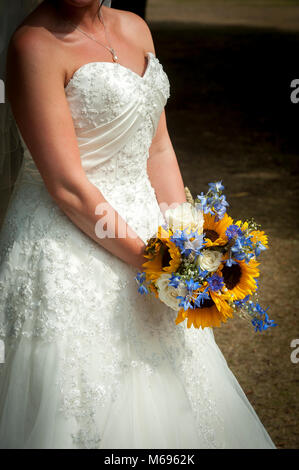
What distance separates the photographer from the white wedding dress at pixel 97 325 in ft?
7.52

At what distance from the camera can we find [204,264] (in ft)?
7.14

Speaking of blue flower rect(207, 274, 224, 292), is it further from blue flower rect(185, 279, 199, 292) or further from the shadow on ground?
the shadow on ground

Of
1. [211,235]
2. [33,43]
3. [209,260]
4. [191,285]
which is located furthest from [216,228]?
[33,43]

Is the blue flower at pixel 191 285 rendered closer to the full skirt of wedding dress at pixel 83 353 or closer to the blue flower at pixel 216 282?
the blue flower at pixel 216 282

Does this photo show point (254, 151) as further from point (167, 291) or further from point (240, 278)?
point (167, 291)

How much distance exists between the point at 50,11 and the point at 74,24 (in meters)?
0.10

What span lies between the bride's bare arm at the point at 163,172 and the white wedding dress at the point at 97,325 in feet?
0.76

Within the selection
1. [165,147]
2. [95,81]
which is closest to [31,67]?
[95,81]

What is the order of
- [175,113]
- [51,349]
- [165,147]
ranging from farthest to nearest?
1. [175,113]
2. [165,147]
3. [51,349]

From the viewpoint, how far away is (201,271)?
7.13 feet

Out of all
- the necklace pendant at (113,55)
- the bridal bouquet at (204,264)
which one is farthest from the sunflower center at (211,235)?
the necklace pendant at (113,55)

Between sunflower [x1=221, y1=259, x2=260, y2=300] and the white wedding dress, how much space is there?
1.19 feet

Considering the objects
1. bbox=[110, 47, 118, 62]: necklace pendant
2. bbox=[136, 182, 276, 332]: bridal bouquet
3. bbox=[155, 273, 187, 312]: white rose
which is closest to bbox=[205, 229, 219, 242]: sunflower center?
bbox=[136, 182, 276, 332]: bridal bouquet
